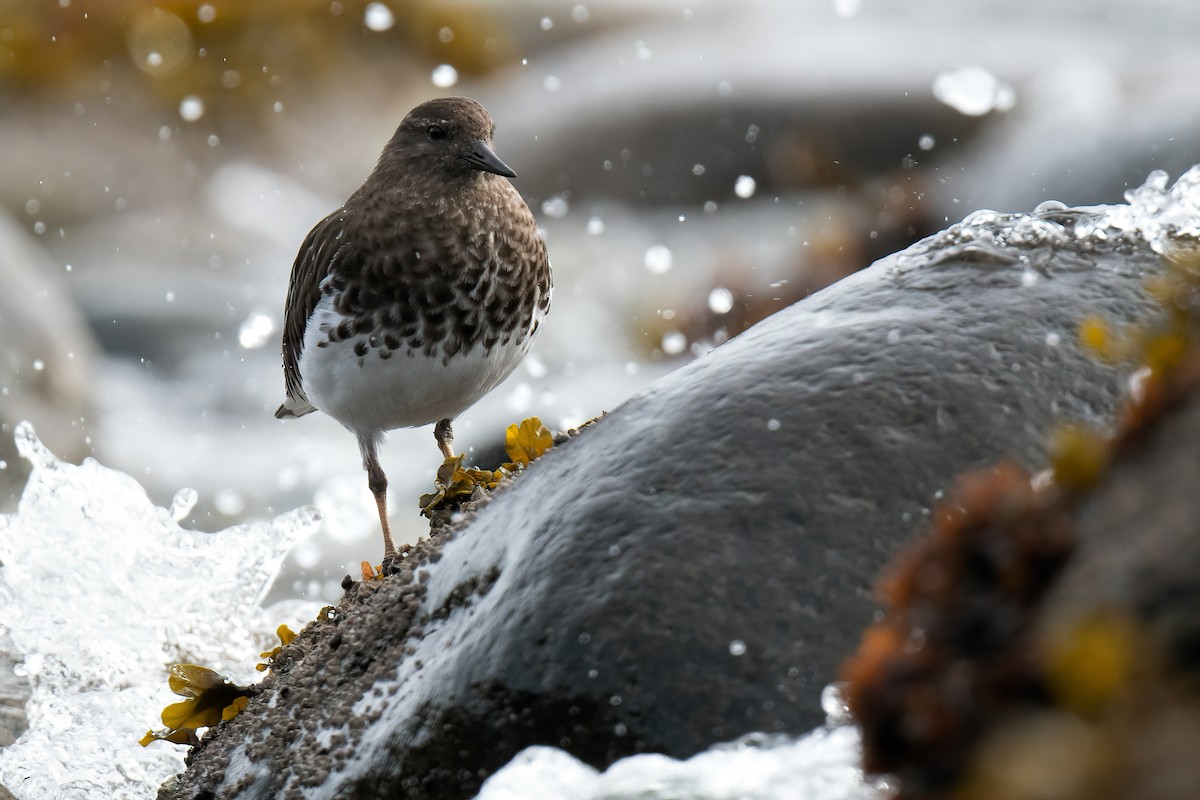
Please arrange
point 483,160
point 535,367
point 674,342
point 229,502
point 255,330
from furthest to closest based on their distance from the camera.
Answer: point 255,330 < point 535,367 < point 674,342 < point 229,502 < point 483,160

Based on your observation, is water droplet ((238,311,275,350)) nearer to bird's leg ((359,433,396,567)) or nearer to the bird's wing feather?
the bird's wing feather

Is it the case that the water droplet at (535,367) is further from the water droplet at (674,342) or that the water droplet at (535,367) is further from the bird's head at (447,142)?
the bird's head at (447,142)

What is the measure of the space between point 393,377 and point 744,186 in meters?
8.83

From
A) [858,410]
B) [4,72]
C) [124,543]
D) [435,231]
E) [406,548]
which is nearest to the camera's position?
[858,410]

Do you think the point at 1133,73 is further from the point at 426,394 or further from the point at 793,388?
the point at 793,388

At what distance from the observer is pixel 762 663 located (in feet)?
7.50

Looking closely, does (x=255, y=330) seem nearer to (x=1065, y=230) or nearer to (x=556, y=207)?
(x=556, y=207)

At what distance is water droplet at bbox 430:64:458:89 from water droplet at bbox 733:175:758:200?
4.51 metres

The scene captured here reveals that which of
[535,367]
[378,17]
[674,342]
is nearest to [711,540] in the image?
[674,342]

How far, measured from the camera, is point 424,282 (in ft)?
14.7

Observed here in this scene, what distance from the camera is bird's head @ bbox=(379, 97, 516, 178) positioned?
4.84 metres

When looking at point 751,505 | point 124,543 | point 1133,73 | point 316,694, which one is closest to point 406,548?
point 316,694

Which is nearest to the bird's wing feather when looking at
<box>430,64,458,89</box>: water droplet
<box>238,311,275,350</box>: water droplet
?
<box>238,311,275,350</box>: water droplet

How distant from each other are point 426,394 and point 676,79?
1020 cm
